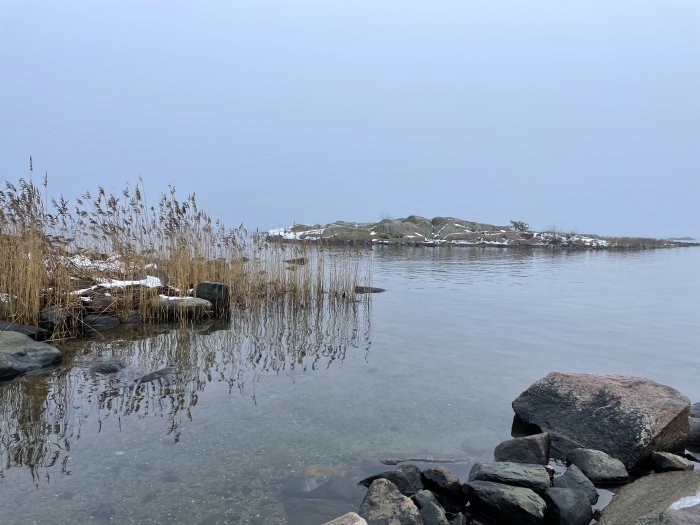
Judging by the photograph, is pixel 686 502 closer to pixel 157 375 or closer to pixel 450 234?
pixel 157 375

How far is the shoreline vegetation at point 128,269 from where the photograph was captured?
8.17 metres

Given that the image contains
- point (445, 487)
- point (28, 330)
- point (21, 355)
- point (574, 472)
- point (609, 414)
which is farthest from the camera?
point (28, 330)

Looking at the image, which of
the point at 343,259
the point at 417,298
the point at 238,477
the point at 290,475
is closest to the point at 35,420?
the point at 238,477

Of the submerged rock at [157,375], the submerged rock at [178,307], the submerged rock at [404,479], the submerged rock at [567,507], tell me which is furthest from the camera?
the submerged rock at [178,307]

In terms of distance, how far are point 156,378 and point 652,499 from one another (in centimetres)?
547

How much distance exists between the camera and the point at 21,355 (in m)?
6.59

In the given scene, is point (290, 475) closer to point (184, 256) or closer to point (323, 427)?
point (323, 427)

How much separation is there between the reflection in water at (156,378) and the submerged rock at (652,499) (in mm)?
3796

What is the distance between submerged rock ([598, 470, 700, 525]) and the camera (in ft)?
10.2

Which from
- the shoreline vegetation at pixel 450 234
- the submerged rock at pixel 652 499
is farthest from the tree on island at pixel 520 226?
the submerged rock at pixel 652 499

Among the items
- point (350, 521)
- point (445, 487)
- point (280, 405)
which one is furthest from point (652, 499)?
point (280, 405)

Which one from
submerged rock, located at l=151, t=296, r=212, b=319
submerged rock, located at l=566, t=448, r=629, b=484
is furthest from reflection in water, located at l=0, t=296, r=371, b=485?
submerged rock, located at l=566, t=448, r=629, b=484

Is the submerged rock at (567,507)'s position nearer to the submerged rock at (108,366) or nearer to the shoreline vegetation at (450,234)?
Answer: the submerged rock at (108,366)

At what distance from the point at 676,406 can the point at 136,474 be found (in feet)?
16.6
